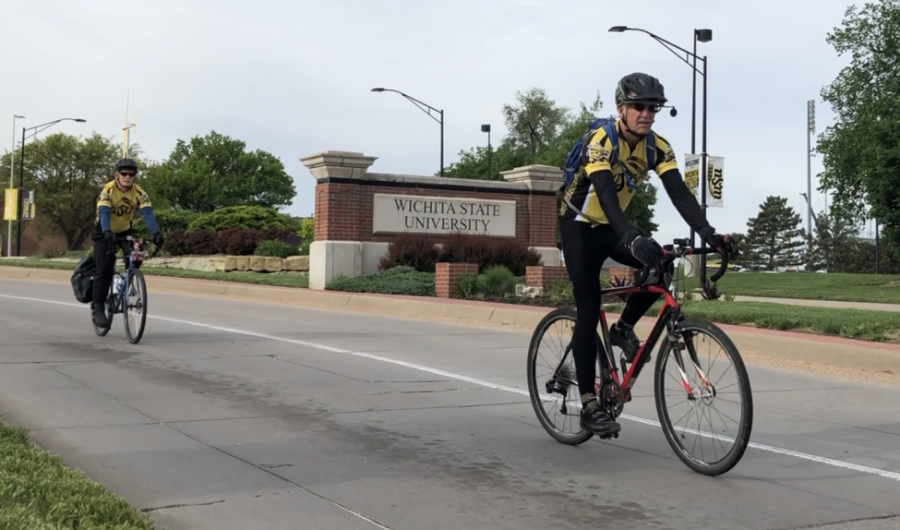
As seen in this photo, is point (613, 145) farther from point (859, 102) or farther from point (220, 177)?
point (220, 177)

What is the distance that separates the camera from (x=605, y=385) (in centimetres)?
563

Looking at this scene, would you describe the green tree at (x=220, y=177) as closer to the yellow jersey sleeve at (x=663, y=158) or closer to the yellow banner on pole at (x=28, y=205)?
the yellow banner on pole at (x=28, y=205)

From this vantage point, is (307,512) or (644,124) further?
(644,124)

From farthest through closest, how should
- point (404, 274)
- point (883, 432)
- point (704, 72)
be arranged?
point (704, 72)
point (404, 274)
point (883, 432)

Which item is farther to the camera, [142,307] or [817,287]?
[817,287]

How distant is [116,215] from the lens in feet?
37.0

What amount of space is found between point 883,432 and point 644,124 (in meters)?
3.13

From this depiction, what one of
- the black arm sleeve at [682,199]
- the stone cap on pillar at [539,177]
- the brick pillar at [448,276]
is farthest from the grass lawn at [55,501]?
the stone cap on pillar at [539,177]

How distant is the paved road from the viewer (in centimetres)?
461

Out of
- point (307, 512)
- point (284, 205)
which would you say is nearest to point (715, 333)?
point (307, 512)

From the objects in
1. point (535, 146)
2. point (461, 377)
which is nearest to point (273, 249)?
point (461, 377)

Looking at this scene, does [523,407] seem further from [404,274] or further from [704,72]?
[704,72]

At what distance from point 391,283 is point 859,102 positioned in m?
25.7

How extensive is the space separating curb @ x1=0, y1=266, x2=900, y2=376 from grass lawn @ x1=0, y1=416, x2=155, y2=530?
4.69 meters
